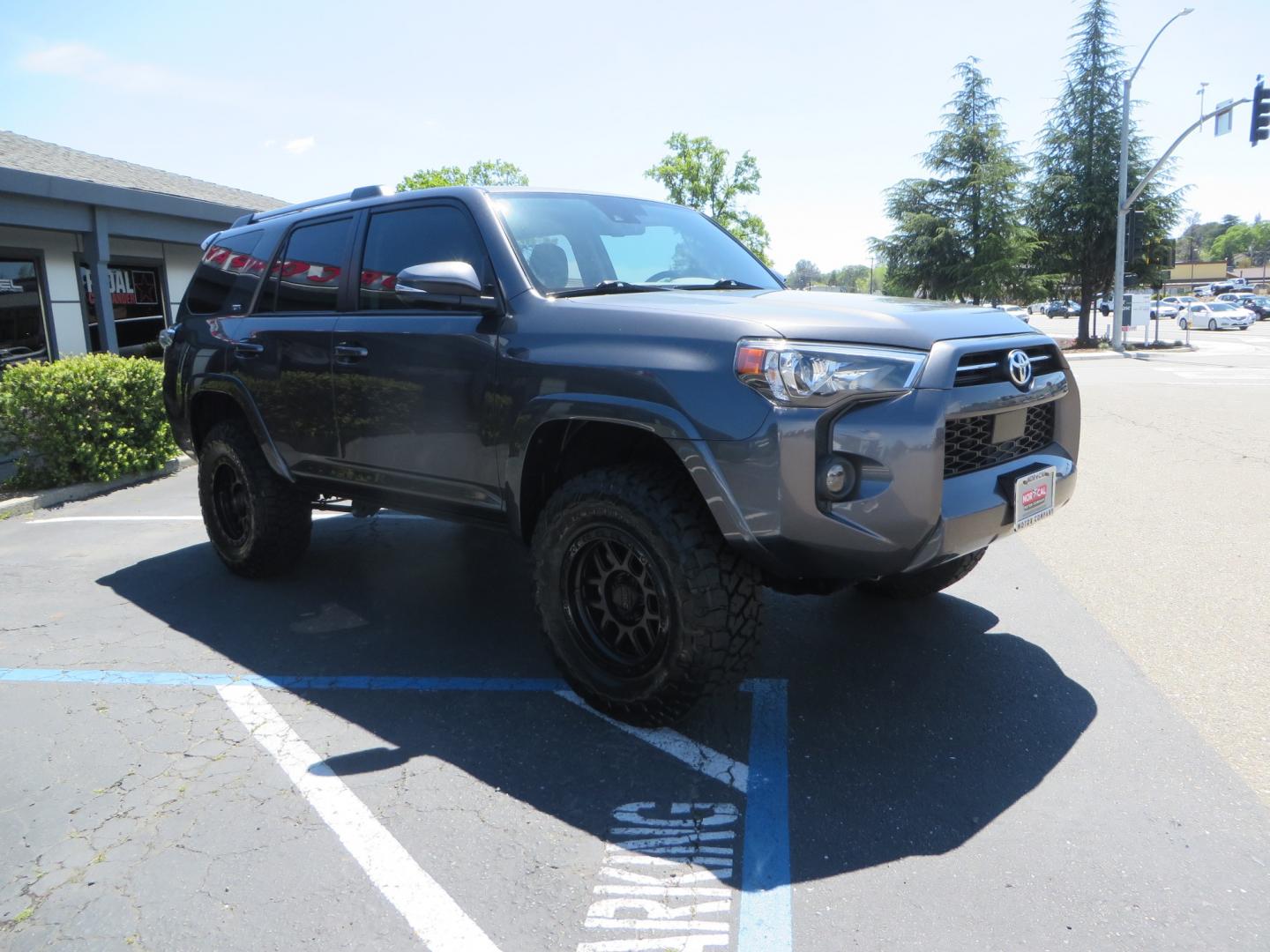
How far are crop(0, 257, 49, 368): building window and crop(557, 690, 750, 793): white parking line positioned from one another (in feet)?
40.0

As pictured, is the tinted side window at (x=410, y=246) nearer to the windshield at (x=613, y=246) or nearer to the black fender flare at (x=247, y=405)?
the windshield at (x=613, y=246)

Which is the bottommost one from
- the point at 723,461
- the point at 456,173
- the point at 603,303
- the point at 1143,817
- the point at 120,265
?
the point at 1143,817

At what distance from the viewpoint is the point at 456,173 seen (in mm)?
39062

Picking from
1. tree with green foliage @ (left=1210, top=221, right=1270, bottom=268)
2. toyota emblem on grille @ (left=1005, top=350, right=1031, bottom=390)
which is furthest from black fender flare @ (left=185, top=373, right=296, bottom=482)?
tree with green foliage @ (left=1210, top=221, right=1270, bottom=268)

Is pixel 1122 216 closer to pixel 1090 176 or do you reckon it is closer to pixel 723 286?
pixel 1090 176

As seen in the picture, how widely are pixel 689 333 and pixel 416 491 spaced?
65.5 inches

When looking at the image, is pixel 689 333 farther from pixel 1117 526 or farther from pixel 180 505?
pixel 180 505

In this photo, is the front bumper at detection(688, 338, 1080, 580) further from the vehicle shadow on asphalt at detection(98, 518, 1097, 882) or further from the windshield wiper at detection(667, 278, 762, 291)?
the windshield wiper at detection(667, 278, 762, 291)

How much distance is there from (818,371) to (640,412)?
0.62 meters

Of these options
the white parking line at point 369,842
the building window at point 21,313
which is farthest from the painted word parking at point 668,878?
the building window at point 21,313

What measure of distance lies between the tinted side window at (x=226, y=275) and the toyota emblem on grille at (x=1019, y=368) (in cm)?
386

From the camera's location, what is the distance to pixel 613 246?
4164mm

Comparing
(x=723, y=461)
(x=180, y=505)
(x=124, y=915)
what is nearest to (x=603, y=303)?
(x=723, y=461)

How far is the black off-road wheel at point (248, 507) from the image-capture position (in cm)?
518
